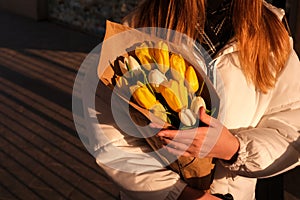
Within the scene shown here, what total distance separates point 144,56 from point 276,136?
1.64 ft

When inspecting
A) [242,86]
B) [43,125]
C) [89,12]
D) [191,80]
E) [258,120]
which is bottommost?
[89,12]

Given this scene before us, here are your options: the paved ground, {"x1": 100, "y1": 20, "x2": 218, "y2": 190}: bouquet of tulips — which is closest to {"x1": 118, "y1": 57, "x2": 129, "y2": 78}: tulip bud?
{"x1": 100, "y1": 20, "x2": 218, "y2": 190}: bouquet of tulips

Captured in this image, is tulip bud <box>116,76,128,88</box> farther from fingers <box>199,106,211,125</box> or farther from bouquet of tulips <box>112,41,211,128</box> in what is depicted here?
fingers <box>199,106,211,125</box>

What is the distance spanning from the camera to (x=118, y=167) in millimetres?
1724

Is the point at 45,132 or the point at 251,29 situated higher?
the point at 251,29

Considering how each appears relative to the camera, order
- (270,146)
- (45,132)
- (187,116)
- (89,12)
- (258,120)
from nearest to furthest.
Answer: (187,116) → (270,146) → (258,120) → (45,132) → (89,12)

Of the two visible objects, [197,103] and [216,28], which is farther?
[216,28]

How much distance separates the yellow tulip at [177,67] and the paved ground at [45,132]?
7.11ft

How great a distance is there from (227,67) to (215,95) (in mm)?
222

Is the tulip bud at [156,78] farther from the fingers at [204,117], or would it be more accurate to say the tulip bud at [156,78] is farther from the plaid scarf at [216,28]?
the plaid scarf at [216,28]

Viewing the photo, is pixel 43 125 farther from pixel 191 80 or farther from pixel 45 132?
pixel 191 80

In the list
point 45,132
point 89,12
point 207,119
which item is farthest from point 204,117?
point 89,12

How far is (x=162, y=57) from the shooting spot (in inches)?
61.0

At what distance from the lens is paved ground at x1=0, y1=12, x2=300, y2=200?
448 cm
